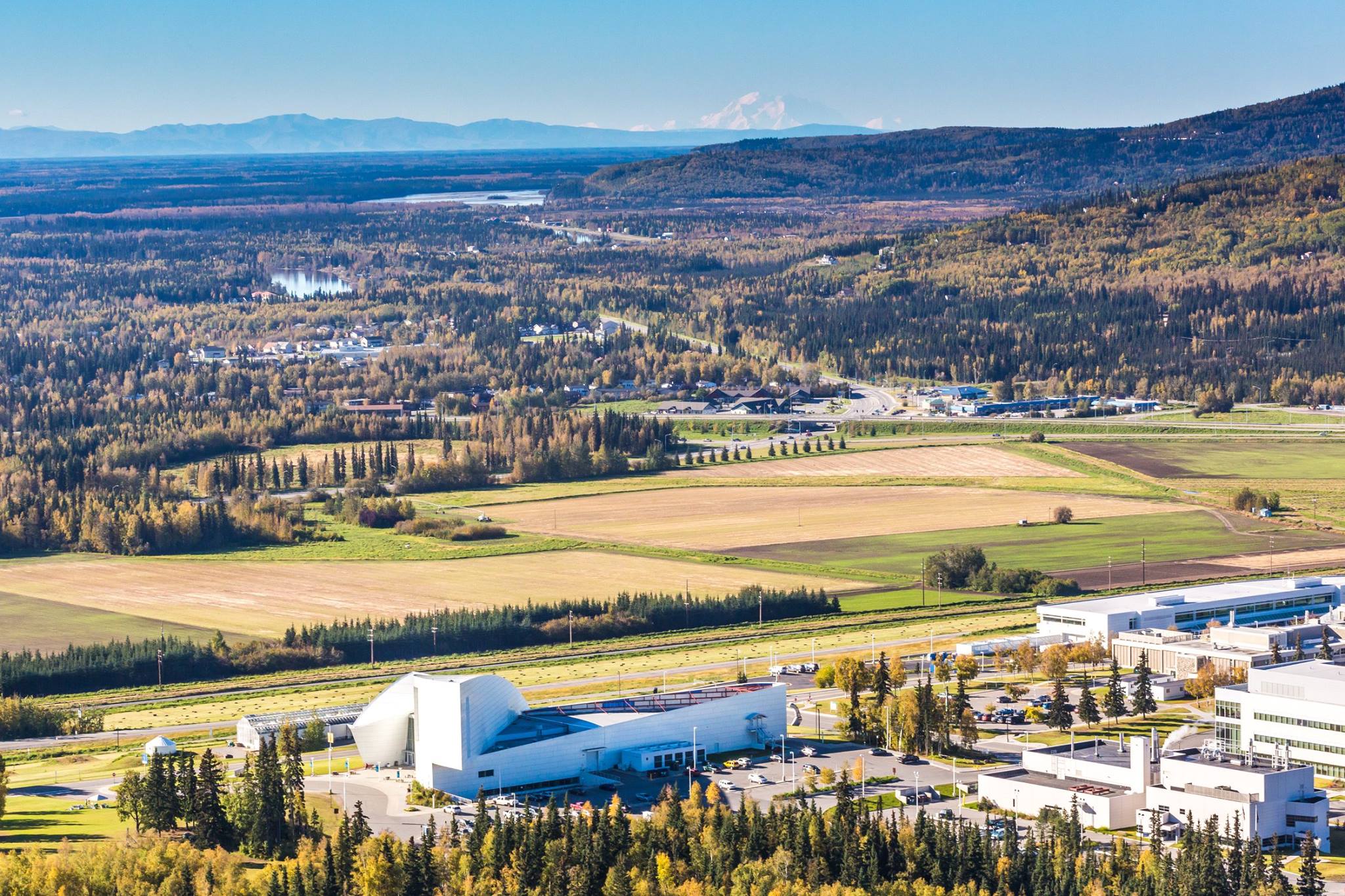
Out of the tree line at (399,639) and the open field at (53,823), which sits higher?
the open field at (53,823)

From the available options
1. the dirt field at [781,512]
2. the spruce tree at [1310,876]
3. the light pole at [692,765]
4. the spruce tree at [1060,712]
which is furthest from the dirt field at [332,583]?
the spruce tree at [1310,876]

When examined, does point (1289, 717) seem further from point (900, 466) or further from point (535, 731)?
point (900, 466)

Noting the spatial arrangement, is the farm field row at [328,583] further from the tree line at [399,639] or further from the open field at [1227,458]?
the open field at [1227,458]

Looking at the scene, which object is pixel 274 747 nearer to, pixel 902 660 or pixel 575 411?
pixel 902 660

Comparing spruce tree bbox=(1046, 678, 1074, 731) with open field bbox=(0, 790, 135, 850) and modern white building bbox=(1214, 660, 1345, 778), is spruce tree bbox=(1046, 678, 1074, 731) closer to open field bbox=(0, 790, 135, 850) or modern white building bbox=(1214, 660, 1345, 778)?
modern white building bbox=(1214, 660, 1345, 778)

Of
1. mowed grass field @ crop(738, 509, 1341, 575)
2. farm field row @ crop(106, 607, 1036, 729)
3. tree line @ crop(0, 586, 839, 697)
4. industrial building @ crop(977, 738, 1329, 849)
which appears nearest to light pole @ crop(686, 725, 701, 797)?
industrial building @ crop(977, 738, 1329, 849)
